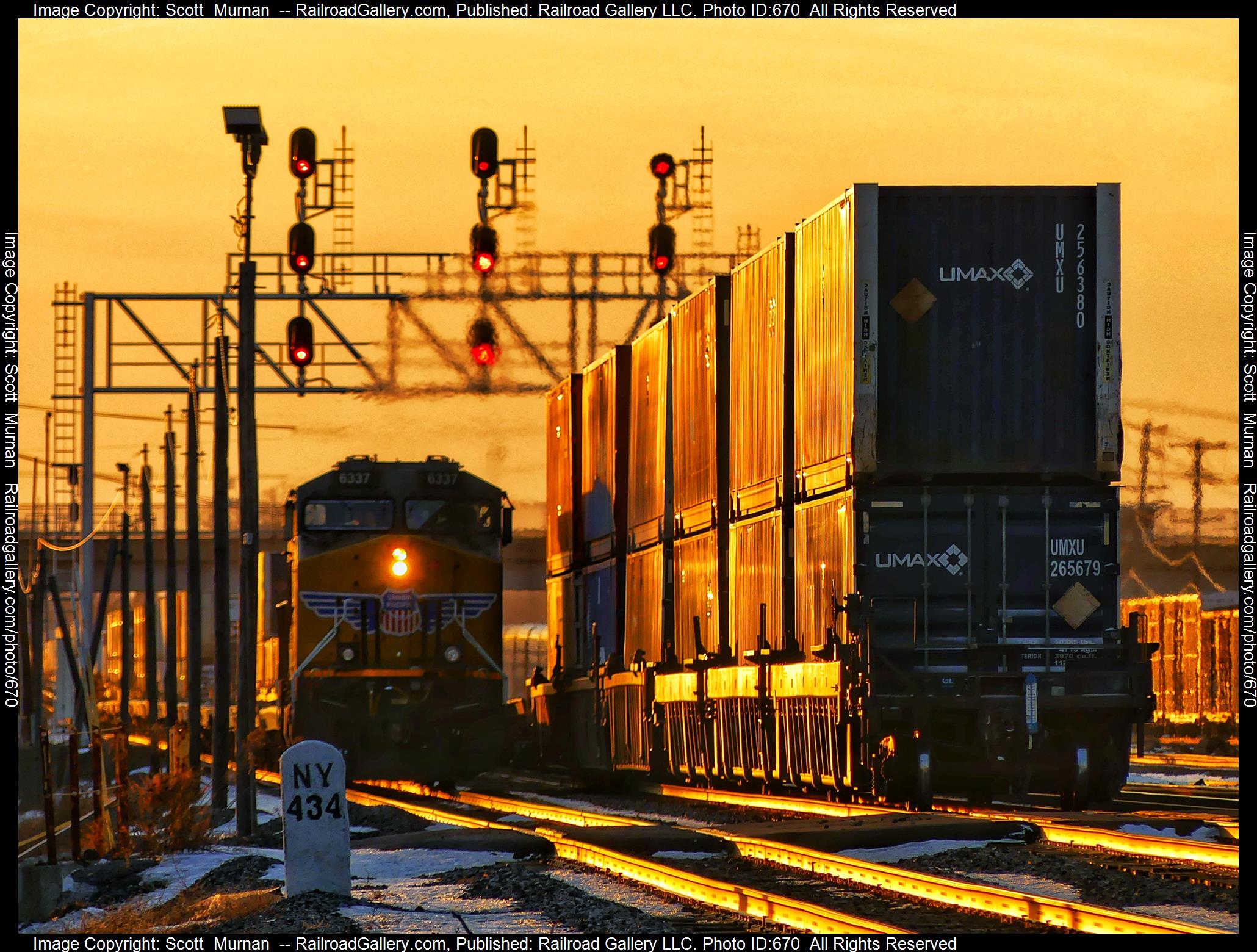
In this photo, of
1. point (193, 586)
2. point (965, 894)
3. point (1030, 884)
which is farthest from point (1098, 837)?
point (193, 586)

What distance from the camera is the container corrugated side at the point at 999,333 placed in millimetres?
18109

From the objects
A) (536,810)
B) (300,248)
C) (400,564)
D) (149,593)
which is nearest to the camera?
(536,810)

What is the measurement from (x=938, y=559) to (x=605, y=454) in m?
10.7

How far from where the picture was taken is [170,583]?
51.5 meters

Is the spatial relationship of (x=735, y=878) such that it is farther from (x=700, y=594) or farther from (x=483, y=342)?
(x=483, y=342)

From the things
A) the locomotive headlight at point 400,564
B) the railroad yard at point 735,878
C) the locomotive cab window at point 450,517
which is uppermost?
the locomotive cab window at point 450,517

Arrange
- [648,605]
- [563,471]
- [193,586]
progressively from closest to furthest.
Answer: [648,605]
[563,471]
[193,586]

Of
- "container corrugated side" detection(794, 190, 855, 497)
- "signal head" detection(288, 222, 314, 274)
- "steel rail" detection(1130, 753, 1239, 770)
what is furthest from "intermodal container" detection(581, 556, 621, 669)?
"steel rail" detection(1130, 753, 1239, 770)

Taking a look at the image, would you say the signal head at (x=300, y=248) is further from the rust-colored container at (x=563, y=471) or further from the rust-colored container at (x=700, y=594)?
the rust-colored container at (x=563, y=471)

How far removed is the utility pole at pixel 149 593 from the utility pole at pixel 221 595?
2353 centimetres

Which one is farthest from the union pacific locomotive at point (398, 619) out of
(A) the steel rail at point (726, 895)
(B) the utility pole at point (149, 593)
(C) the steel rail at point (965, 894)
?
(B) the utility pole at point (149, 593)

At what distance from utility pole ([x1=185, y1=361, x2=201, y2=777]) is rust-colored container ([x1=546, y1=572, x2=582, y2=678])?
264 inches

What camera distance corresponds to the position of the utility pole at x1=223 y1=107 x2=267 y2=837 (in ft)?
71.9
